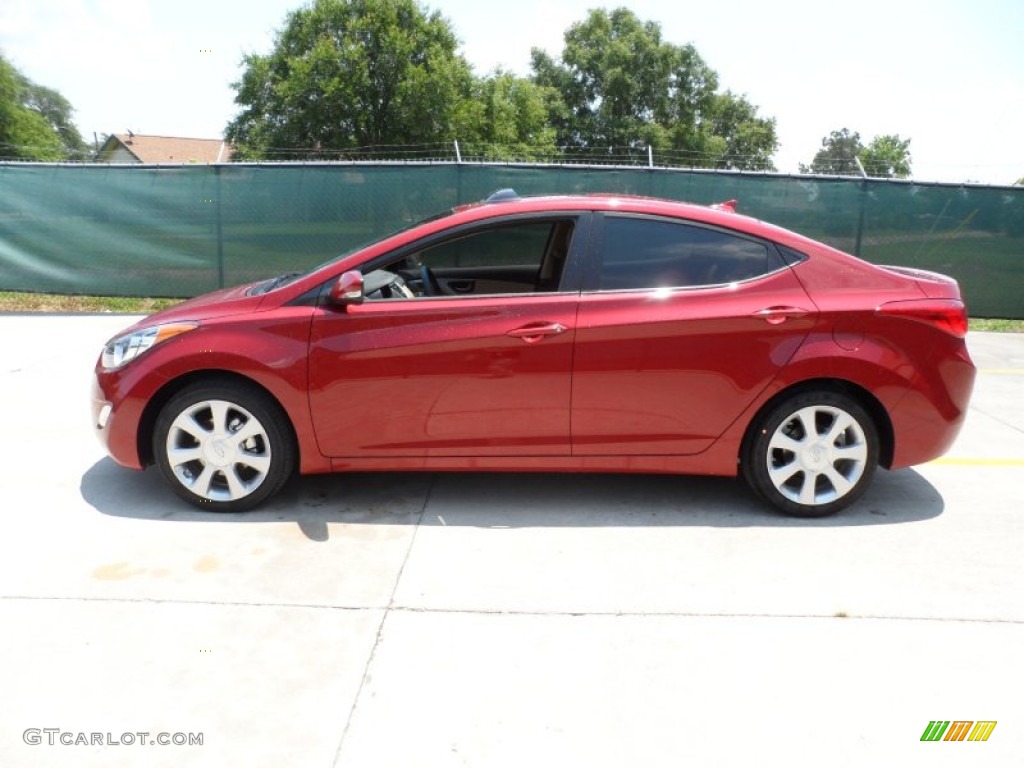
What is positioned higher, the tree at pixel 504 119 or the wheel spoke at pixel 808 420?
the tree at pixel 504 119

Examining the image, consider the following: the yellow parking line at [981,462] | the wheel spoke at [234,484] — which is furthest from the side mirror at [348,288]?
the yellow parking line at [981,462]

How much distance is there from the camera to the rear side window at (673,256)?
4297 mm

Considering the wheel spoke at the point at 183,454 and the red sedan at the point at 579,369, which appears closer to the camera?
the red sedan at the point at 579,369

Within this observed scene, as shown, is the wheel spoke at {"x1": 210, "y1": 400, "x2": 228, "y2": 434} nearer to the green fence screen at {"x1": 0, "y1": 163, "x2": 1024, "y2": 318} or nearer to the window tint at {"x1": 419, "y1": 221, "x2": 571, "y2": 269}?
the window tint at {"x1": 419, "y1": 221, "x2": 571, "y2": 269}

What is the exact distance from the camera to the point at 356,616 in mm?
3371

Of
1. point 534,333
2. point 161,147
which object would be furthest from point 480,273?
point 161,147

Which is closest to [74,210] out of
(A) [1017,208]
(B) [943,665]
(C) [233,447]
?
(C) [233,447]

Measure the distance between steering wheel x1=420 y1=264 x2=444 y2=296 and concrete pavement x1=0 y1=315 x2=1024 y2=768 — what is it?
41.3 inches

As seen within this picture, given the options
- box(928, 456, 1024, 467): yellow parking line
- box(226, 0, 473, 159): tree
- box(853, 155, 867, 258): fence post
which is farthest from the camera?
box(226, 0, 473, 159): tree

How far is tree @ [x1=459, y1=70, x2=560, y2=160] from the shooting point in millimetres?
35906

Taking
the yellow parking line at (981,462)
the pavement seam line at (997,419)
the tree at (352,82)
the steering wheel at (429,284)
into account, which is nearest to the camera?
the steering wheel at (429,284)

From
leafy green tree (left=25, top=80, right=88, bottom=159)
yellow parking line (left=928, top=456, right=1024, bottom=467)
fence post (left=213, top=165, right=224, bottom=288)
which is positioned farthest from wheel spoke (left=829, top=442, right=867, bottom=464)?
leafy green tree (left=25, top=80, right=88, bottom=159)

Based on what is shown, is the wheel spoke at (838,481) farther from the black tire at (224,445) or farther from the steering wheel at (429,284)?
the black tire at (224,445)

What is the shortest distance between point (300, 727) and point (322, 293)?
216 centimetres
